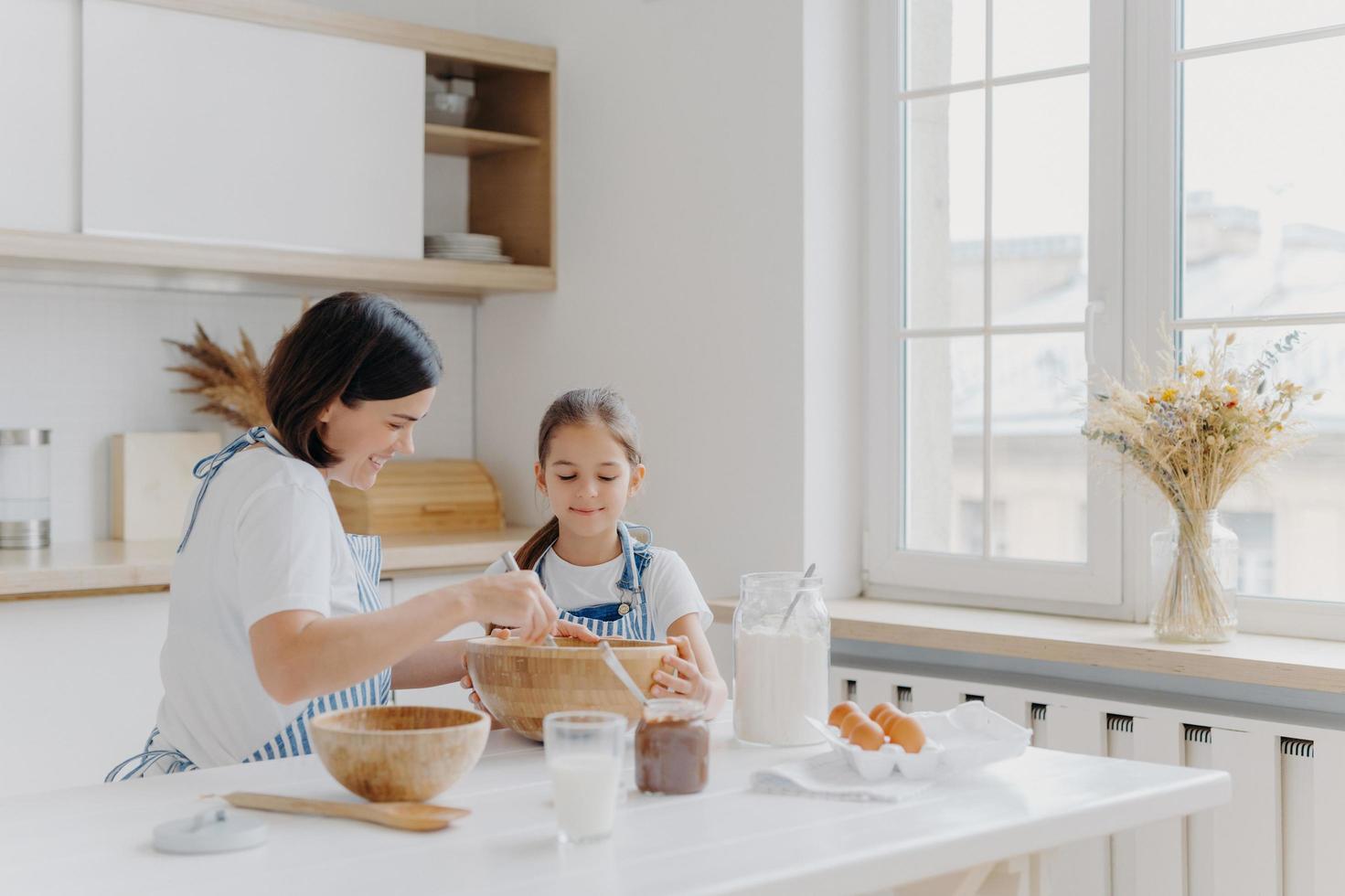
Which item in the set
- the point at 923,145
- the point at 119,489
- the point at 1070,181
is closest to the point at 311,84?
the point at 119,489

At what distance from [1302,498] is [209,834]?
2117 mm

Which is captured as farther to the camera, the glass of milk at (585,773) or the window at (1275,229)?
the window at (1275,229)

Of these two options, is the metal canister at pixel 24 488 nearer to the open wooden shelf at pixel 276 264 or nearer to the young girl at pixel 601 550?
the open wooden shelf at pixel 276 264

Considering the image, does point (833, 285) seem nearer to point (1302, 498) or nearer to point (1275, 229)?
point (1275, 229)

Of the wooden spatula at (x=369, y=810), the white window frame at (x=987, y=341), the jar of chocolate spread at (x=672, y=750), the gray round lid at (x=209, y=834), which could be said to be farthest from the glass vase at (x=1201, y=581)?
the gray round lid at (x=209, y=834)

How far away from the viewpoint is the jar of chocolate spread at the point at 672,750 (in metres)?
1.48

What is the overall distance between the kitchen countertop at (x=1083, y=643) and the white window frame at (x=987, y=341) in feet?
0.16

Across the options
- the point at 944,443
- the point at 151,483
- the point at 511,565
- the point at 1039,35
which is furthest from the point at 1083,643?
the point at 151,483

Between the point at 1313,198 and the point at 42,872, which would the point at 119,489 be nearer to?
the point at 42,872

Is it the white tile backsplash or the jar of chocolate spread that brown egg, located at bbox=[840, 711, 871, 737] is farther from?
the white tile backsplash

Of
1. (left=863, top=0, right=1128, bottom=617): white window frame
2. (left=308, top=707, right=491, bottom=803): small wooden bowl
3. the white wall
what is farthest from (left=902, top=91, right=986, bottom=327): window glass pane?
(left=308, top=707, right=491, bottom=803): small wooden bowl

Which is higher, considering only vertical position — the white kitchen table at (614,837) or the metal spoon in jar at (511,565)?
the metal spoon in jar at (511,565)

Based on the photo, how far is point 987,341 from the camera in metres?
3.12

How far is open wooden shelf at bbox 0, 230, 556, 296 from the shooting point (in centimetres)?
313
